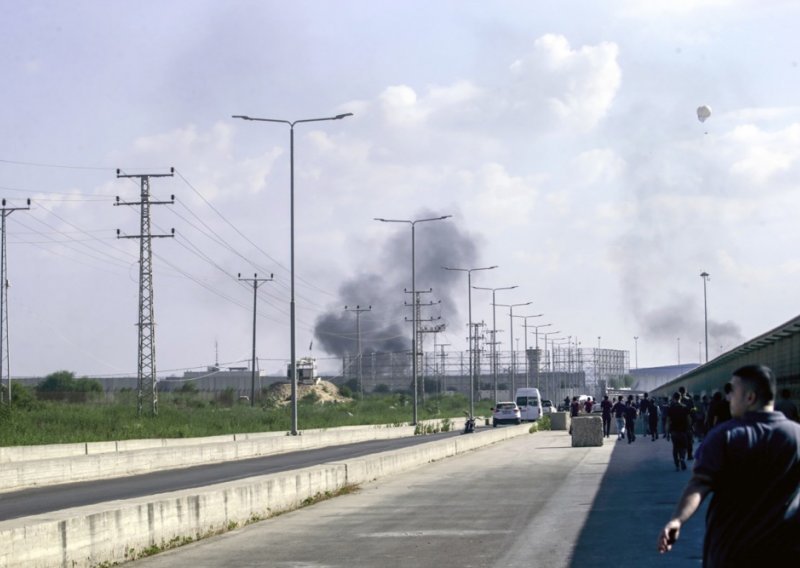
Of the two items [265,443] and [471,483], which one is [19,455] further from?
[471,483]

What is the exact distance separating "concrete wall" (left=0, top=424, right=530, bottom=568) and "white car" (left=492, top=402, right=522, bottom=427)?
61518 millimetres

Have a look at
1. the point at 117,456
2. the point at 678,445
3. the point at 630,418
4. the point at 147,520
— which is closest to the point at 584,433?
the point at 630,418

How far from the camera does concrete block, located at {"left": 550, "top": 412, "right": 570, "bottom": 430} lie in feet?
210

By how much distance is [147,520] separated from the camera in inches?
561

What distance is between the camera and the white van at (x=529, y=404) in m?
92.1

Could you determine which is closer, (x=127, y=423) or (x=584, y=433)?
(x=584, y=433)

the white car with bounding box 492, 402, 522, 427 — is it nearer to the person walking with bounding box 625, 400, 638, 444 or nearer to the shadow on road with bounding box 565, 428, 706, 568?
the person walking with bounding box 625, 400, 638, 444

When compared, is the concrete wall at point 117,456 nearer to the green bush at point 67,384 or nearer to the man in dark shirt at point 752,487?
the man in dark shirt at point 752,487

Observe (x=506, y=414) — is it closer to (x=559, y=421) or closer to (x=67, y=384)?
(x=559, y=421)

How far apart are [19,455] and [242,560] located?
23837mm

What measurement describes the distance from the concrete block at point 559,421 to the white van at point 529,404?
1043 inches

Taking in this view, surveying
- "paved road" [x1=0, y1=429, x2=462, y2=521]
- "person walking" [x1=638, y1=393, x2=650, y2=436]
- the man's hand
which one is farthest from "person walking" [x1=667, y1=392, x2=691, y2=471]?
the man's hand

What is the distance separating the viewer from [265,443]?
A: 4562cm

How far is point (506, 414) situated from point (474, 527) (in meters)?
68.7
